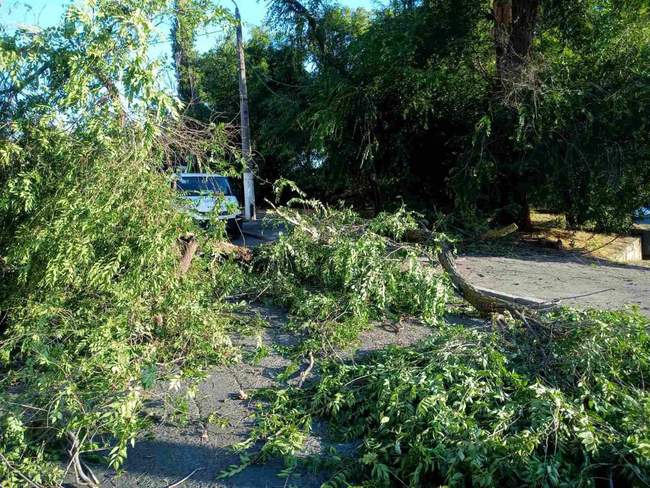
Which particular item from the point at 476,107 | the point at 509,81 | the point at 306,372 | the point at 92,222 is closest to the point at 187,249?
the point at 92,222

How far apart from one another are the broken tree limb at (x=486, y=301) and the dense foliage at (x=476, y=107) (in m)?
4.94

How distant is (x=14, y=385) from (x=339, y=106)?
987 centimetres

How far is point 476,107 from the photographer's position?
12.8 m

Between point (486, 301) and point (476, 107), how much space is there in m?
7.45

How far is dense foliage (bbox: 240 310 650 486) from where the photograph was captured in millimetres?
3180

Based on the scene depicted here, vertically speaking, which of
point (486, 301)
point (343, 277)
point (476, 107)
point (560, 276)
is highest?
point (476, 107)

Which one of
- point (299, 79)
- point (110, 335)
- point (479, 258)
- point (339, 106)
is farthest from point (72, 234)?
point (299, 79)

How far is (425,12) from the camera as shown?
1260 centimetres

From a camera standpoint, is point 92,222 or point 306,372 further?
point 306,372

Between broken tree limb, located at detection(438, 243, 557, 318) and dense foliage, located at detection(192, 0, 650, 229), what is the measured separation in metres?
4.94

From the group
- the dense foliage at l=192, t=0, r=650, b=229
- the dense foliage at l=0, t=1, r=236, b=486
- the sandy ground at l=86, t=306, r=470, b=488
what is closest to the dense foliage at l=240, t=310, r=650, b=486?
the sandy ground at l=86, t=306, r=470, b=488

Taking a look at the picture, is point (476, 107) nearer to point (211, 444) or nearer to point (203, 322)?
point (203, 322)

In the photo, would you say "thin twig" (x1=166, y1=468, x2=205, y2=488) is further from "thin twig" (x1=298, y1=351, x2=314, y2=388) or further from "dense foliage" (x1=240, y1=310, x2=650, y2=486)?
"thin twig" (x1=298, y1=351, x2=314, y2=388)

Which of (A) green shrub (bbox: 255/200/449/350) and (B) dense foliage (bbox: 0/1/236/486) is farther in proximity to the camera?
(A) green shrub (bbox: 255/200/449/350)
